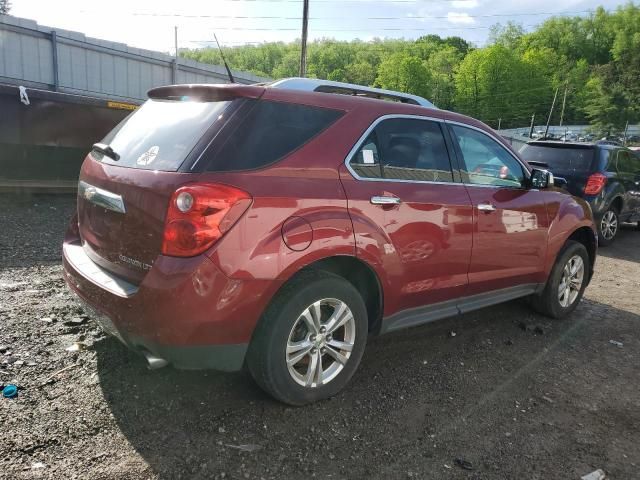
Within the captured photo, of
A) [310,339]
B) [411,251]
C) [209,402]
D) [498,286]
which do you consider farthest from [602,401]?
[209,402]

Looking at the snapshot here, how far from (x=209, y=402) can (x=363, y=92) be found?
225 cm

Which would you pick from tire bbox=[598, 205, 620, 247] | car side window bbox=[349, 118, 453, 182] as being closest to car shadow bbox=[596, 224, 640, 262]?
tire bbox=[598, 205, 620, 247]

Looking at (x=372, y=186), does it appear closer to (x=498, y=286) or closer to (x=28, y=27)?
(x=498, y=286)

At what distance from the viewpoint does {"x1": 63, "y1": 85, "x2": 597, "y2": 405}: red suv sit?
2518 mm

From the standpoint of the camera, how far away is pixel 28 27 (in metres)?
13.0

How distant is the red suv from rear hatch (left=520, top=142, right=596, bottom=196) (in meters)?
5.32

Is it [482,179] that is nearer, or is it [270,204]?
[270,204]

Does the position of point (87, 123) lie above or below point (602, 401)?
above

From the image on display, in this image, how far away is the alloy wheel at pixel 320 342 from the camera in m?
2.90

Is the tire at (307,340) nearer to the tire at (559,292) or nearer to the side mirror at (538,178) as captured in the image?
the side mirror at (538,178)

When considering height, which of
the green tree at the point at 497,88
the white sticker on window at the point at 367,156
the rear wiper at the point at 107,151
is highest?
the green tree at the point at 497,88

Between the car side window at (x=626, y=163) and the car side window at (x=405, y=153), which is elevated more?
the car side window at (x=405, y=153)

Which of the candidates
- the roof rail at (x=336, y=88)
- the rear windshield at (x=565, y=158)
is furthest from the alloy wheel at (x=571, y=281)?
the rear windshield at (x=565, y=158)

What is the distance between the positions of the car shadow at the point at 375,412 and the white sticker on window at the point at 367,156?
141 cm
